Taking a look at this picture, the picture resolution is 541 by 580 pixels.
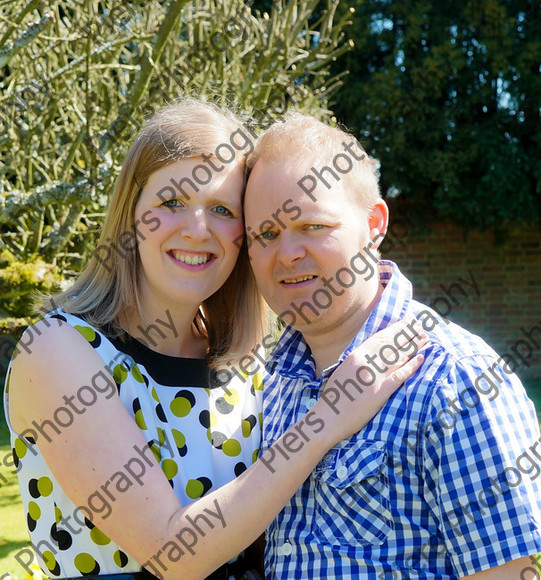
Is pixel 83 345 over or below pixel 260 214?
below

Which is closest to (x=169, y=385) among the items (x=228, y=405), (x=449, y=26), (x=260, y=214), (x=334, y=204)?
(x=228, y=405)

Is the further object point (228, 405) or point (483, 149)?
point (483, 149)

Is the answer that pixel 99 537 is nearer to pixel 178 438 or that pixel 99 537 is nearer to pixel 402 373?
pixel 178 438

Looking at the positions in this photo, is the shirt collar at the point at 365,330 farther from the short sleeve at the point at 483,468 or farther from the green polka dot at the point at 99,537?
the green polka dot at the point at 99,537

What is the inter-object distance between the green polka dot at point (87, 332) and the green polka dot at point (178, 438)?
13.0 inches

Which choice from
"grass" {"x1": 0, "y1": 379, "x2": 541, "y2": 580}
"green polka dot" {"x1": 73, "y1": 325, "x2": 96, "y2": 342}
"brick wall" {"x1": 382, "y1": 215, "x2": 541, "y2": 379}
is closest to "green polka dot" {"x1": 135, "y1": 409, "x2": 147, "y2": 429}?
"green polka dot" {"x1": 73, "y1": 325, "x2": 96, "y2": 342}

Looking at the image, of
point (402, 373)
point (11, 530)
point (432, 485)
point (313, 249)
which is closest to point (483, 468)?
point (432, 485)

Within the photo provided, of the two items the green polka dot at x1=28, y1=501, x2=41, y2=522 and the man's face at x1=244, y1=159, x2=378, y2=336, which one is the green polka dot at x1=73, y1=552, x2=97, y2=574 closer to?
the green polka dot at x1=28, y1=501, x2=41, y2=522

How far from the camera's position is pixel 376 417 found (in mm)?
1668

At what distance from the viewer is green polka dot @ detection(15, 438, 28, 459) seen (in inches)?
73.5

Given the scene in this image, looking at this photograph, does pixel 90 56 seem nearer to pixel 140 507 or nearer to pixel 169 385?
pixel 169 385

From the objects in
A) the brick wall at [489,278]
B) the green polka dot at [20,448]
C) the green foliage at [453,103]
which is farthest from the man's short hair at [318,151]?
the brick wall at [489,278]

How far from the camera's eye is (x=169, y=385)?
2.03 m

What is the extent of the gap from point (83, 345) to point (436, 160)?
8.60 meters
